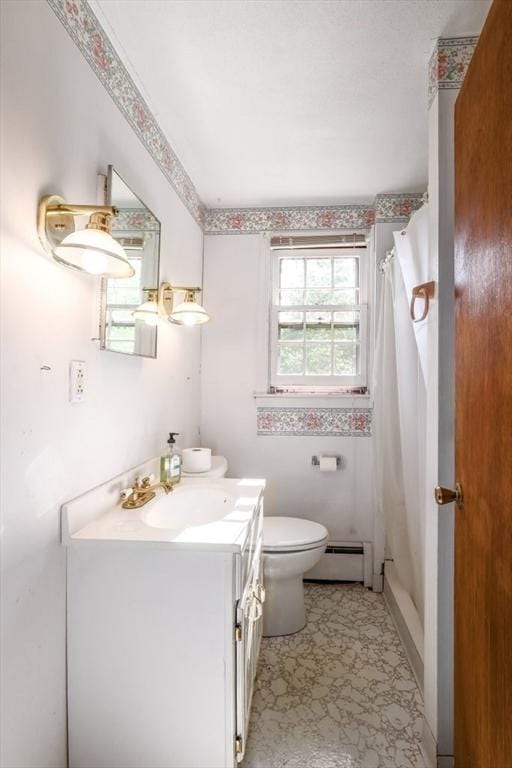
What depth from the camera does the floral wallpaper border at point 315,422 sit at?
2.51 meters

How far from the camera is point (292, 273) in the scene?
2.64 metres

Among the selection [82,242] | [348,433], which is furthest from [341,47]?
[348,433]

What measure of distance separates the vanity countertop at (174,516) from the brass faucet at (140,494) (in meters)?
0.02

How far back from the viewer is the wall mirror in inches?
51.8

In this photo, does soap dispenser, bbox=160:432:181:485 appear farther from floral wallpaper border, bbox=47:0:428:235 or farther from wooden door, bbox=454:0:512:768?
floral wallpaper border, bbox=47:0:428:235

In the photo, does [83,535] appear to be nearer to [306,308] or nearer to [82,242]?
[82,242]

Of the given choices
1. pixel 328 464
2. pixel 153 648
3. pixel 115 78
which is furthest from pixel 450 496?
pixel 115 78

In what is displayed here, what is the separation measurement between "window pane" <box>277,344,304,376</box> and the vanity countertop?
3.48 feet

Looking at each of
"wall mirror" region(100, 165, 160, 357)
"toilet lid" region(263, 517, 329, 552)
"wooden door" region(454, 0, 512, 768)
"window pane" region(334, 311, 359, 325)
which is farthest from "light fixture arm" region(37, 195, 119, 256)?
"window pane" region(334, 311, 359, 325)

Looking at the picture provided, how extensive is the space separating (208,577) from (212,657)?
21 centimetres

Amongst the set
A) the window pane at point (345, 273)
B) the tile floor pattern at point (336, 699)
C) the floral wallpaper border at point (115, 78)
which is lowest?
the tile floor pattern at point (336, 699)

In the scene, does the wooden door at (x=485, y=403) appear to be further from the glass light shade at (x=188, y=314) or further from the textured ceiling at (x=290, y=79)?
the glass light shade at (x=188, y=314)

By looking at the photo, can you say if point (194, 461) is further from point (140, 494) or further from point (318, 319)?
point (318, 319)

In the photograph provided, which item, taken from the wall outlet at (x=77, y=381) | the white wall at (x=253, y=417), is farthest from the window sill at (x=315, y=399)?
the wall outlet at (x=77, y=381)
